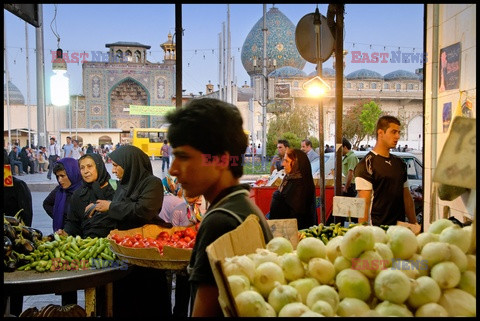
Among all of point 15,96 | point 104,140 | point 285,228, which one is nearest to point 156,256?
point 285,228

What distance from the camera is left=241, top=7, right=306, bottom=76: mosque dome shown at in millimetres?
48875

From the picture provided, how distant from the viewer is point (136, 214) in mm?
4172

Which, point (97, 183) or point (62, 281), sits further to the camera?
point (97, 183)

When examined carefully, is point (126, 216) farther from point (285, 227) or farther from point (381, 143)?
point (381, 143)

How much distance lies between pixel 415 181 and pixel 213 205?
29.1 ft

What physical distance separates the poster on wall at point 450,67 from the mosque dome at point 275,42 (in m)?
44.0

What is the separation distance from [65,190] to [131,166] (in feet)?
3.86

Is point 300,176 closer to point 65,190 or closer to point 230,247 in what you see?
point 65,190

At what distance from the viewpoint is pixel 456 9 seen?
14.4 ft

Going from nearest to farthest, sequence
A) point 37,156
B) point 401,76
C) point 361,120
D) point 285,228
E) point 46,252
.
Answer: point 285,228
point 46,252
point 37,156
point 361,120
point 401,76

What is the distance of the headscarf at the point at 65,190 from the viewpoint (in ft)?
16.5

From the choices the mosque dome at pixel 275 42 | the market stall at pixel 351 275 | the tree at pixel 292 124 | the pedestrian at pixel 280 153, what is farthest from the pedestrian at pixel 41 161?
the mosque dome at pixel 275 42

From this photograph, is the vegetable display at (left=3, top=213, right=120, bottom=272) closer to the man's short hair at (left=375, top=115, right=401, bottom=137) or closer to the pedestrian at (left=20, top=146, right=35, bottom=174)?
the man's short hair at (left=375, top=115, right=401, bottom=137)

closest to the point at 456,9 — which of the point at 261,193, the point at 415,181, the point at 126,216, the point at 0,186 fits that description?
the point at 126,216
